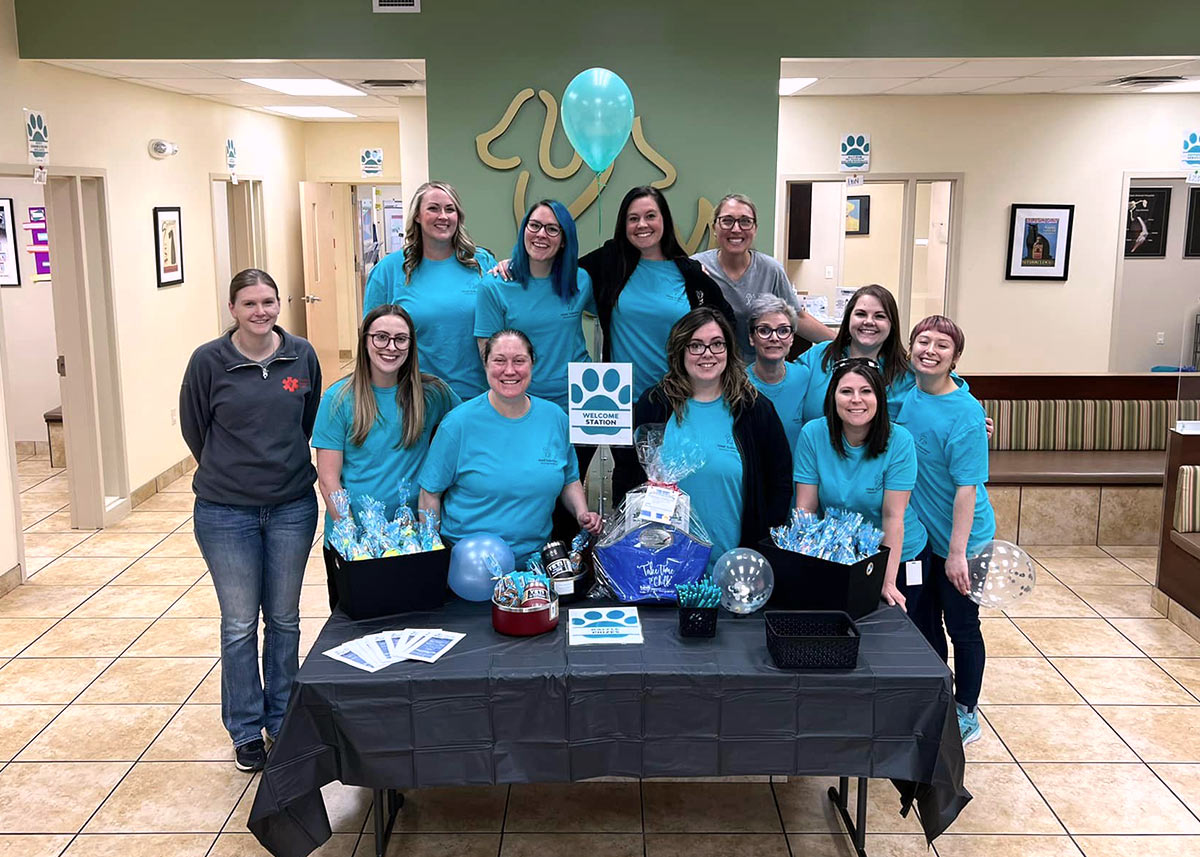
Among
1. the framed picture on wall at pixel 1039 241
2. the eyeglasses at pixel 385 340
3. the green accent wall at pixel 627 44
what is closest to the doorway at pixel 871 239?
the framed picture on wall at pixel 1039 241

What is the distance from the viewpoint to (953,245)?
Result: 9383 millimetres

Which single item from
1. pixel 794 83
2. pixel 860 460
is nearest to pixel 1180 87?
pixel 794 83

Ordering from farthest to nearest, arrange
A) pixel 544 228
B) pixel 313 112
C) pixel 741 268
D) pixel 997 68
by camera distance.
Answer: pixel 313 112
pixel 997 68
pixel 741 268
pixel 544 228

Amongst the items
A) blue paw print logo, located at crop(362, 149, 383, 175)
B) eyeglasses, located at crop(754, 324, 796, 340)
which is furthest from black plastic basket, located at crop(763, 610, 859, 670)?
blue paw print logo, located at crop(362, 149, 383, 175)

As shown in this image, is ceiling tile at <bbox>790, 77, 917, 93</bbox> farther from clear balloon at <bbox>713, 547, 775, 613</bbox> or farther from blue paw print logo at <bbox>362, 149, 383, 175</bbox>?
clear balloon at <bbox>713, 547, 775, 613</bbox>

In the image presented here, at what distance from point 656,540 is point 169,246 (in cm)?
610

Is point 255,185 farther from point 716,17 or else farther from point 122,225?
point 716,17

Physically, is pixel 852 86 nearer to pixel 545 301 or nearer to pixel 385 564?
pixel 545 301

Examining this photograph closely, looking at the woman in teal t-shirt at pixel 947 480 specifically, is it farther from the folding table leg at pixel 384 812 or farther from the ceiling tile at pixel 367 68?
the ceiling tile at pixel 367 68

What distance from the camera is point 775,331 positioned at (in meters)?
3.73

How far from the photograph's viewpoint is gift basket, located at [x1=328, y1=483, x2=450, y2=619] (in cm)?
315

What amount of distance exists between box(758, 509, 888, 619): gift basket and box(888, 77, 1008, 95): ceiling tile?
5334 mm

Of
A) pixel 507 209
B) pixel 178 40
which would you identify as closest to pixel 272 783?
pixel 507 209

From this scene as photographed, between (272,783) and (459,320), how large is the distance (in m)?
1.79
